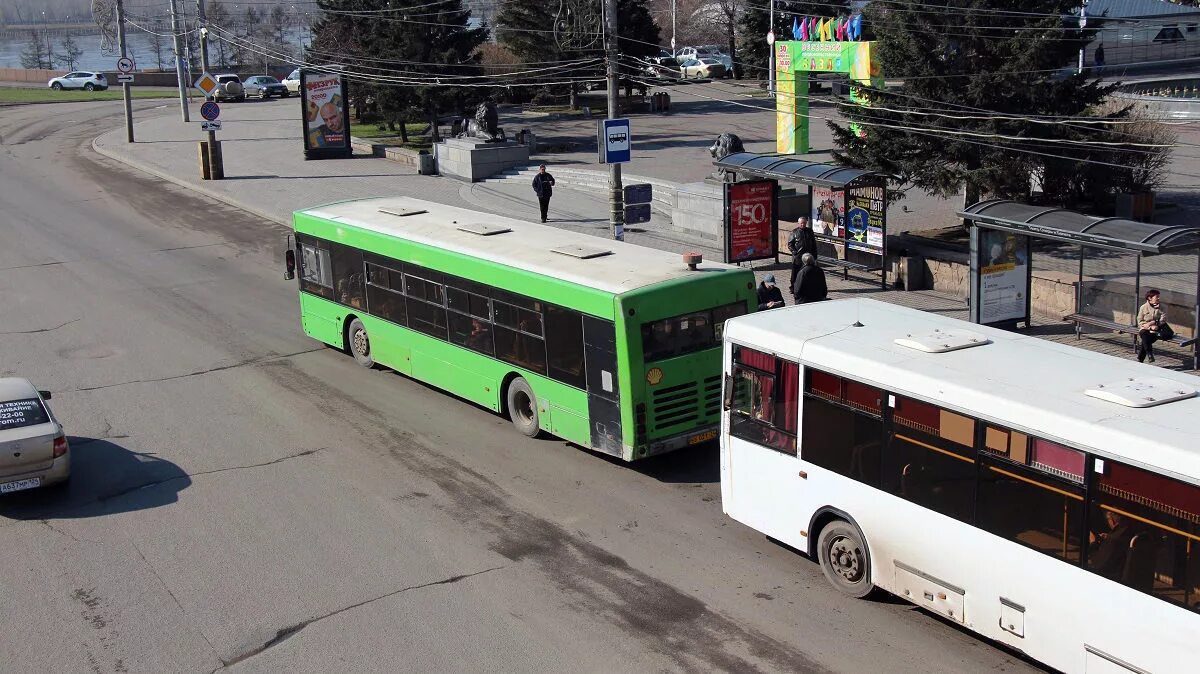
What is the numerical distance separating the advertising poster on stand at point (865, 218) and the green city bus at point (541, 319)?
7.81 meters

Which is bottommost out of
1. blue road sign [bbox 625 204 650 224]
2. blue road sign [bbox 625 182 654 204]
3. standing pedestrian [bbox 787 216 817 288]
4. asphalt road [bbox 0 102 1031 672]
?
asphalt road [bbox 0 102 1031 672]

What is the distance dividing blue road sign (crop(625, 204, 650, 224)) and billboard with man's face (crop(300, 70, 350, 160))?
24097 millimetres

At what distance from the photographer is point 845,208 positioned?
22.9 meters

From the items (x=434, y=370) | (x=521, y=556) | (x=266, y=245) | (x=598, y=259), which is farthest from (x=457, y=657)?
(x=266, y=245)

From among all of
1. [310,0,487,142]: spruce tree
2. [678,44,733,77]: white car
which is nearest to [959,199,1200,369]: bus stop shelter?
[310,0,487,142]: spruce tree

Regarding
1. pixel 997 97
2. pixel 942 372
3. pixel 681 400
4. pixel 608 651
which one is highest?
pixel 997 97

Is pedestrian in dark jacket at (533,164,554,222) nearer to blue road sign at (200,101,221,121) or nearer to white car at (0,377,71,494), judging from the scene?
blue road sign at (200,101,221,121)

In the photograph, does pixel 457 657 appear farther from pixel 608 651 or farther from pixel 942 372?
pixel 942 372

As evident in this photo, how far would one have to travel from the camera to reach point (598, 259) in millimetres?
15062

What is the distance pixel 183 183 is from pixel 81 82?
42.8 meters

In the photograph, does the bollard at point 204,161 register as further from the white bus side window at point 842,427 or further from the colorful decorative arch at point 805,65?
the white bus side window at point 842,427

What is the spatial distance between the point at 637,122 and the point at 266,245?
88.3ft

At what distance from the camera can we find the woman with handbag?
1680 cm

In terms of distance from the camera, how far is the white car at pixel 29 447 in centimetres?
1302
